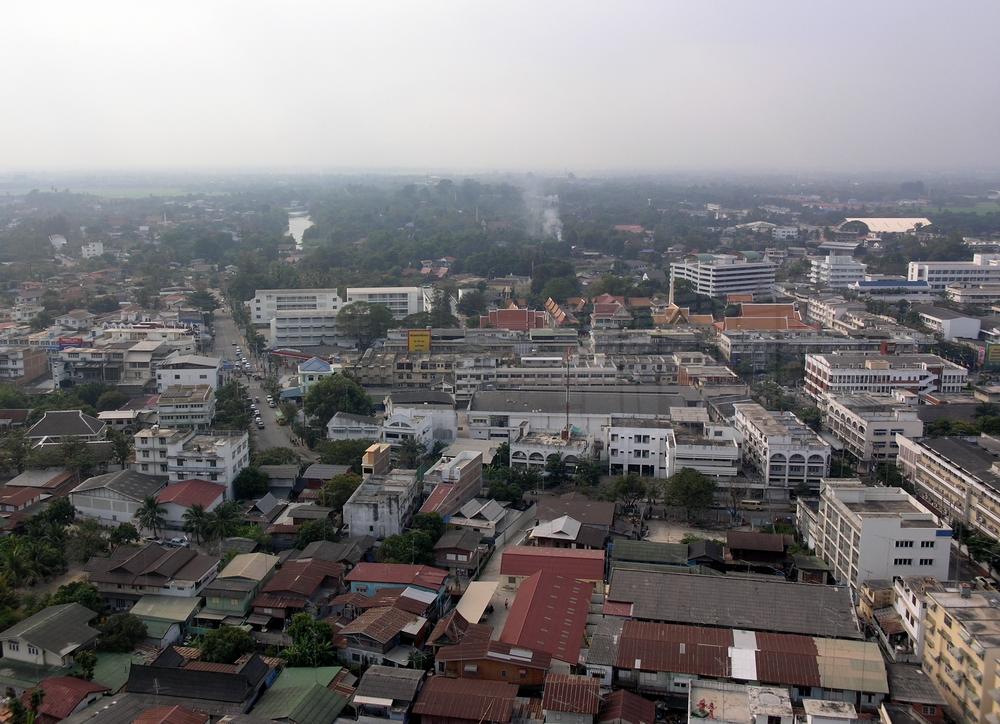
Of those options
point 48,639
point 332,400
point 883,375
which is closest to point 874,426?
point 883,375

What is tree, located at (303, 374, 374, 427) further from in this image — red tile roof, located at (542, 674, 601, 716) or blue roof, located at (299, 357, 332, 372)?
red tile roof, located at (542, 674, 601, 716)

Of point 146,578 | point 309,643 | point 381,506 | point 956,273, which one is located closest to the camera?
point 309,643

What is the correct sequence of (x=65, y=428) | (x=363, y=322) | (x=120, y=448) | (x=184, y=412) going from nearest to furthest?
(x=120, y=448)
(x=65, y=428)
(x=184, y=412)
(x=363, y=322)

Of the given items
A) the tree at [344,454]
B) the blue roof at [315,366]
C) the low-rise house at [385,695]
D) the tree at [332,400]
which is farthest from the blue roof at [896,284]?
the low-rise house at [385,695]

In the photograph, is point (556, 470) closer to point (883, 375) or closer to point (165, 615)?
point (165, 615)

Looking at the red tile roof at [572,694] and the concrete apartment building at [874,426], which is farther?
the concrete apartment building at [874,426]

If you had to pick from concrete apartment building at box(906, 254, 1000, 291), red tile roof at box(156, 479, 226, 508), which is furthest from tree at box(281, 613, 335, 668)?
concrete apartment building at box(906, 254, 1000, 291)

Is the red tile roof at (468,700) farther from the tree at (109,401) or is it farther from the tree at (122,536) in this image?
the tree at (109,401)
